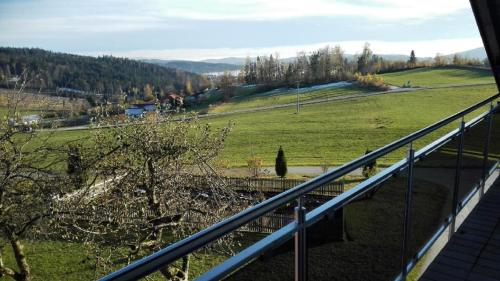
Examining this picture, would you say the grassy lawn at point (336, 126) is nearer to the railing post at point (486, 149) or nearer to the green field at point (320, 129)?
the green field at point (320, 129)

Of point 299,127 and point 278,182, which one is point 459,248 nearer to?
point 278,182

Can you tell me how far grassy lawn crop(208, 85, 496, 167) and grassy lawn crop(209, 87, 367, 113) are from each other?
888 cm

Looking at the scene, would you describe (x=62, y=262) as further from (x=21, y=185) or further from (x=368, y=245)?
(x=368, y=245)

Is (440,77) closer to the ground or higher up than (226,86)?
higher up

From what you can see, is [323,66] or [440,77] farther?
[323,66]

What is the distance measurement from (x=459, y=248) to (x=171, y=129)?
7422 mm

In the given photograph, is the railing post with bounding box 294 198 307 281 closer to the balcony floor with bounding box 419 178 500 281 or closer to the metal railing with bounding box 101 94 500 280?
the metal railing with bounding box 101 94 500 280

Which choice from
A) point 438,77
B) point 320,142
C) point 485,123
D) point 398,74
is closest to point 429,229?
point 485,123

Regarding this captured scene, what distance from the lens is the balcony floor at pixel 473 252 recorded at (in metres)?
2.99

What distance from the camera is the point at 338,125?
135 feet

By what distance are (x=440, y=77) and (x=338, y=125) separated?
39.8 metres

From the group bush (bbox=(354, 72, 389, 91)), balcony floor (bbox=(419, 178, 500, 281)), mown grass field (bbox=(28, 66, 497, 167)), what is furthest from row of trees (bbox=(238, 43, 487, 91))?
balcony floor (bbox=(419, 178, 500, 281))

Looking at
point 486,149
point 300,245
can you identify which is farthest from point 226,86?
point 300,245

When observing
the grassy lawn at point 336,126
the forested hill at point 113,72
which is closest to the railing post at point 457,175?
the grassy lawn at point 336,126
